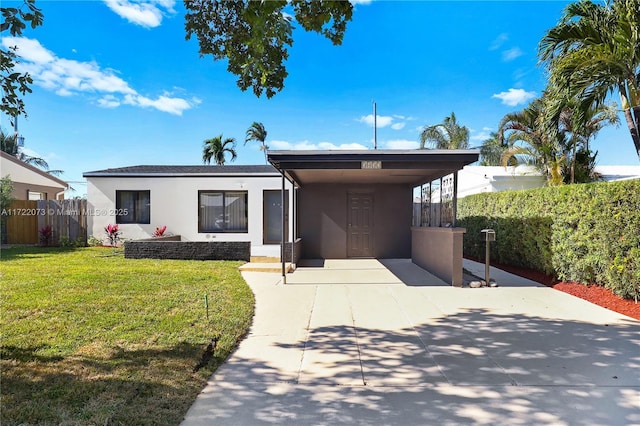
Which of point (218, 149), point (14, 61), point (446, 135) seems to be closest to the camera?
point (14, 61)

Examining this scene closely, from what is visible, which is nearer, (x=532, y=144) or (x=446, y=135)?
(x=532, y=144)

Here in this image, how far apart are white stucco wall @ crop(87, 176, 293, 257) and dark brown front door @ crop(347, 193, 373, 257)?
2.75 meters

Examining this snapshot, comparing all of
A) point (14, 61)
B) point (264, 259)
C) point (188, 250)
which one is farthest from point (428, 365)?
point (188, 250)

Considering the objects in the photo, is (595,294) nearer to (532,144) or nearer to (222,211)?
(532,144)

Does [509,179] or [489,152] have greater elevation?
[489,152]

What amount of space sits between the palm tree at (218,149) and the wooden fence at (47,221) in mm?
17475

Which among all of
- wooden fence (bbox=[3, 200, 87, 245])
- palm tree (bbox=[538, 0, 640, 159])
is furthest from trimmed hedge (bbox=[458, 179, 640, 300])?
wooden fence (bbox=[3, 200, 87, 245])

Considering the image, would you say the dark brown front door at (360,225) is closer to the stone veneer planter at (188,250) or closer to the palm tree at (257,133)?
the stone veneer planter at (188,250)

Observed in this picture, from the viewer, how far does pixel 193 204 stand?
47.0ft

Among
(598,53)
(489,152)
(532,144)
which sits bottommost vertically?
(598,53)

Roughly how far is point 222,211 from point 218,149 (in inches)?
728

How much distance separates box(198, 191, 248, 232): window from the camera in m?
14.4

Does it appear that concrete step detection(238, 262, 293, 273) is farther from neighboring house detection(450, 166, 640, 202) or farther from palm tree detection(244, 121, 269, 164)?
palm tree detection(244, 121, 269, 164)

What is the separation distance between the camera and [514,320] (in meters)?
5.35
